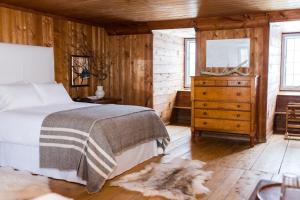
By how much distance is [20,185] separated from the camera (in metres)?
3.16

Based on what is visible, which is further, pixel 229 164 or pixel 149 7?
pixel 149 7

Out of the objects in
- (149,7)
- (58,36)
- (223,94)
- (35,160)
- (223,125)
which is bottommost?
(35,160)

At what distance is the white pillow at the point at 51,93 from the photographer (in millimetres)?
4359

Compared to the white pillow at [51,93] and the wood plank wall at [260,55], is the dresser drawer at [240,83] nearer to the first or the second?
the wood plank wall at [260,55]

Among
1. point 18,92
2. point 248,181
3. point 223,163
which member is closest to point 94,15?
point 18,92

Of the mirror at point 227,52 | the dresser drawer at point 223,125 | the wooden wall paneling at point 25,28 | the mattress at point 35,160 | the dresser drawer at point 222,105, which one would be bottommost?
the mattress at point 35,160

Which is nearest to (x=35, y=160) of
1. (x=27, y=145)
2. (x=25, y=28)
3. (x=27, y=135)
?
(x=27, y=145)

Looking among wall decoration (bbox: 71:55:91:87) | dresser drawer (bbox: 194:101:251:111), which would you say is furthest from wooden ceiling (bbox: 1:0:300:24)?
dresser drawer (bbox: 194:101:251:111)

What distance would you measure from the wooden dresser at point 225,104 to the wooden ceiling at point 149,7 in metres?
1.05

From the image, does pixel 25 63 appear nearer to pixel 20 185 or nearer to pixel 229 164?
pixel 20 185

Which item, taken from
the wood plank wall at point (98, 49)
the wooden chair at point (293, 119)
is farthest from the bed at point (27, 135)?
the wooden chair at point (293, 119)

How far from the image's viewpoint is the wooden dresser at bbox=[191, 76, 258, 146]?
481 cm

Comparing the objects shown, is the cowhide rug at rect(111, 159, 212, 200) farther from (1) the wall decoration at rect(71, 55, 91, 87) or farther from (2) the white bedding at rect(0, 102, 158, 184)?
→ (1) the wall decoration at rect(71, 55, 91, 87)

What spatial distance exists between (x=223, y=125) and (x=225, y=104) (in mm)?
340
